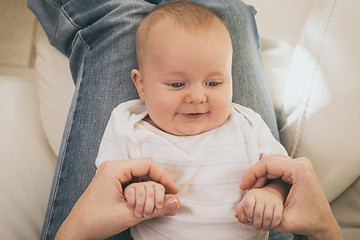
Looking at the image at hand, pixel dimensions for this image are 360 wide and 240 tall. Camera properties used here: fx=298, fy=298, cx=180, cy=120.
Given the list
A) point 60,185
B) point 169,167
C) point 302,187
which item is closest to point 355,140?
point 302,187

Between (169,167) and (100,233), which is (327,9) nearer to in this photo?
(169,167)

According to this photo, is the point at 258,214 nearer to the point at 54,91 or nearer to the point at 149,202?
the point at 149,202

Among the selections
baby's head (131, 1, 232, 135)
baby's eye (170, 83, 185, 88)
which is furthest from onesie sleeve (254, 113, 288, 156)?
baby's eye (170, 83, 185, 88)

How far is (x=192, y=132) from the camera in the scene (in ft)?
2.69

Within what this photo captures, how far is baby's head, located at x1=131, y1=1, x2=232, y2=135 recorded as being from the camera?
77 centimetres

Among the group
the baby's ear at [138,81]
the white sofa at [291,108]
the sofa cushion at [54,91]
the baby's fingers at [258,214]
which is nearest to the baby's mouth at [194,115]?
the baby's ear at [138,81]

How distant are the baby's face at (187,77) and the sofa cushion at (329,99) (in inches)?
12.3

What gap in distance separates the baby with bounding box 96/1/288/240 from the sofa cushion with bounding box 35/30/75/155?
0.37m

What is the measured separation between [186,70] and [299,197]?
0.42 m

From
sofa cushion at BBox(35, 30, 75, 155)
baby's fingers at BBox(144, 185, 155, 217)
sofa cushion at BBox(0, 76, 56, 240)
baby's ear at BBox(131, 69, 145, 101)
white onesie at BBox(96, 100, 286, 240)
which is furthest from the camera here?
sofa cushion at BBox(35, 30, 75, 155)

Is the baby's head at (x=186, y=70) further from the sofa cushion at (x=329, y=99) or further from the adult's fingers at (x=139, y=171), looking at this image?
the sofa cushion at (x=329, y=99)

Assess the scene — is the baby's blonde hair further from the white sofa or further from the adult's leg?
the white sofa

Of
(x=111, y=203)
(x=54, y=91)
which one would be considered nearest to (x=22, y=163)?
(x=54, y=91)

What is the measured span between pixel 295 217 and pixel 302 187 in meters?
0.07
